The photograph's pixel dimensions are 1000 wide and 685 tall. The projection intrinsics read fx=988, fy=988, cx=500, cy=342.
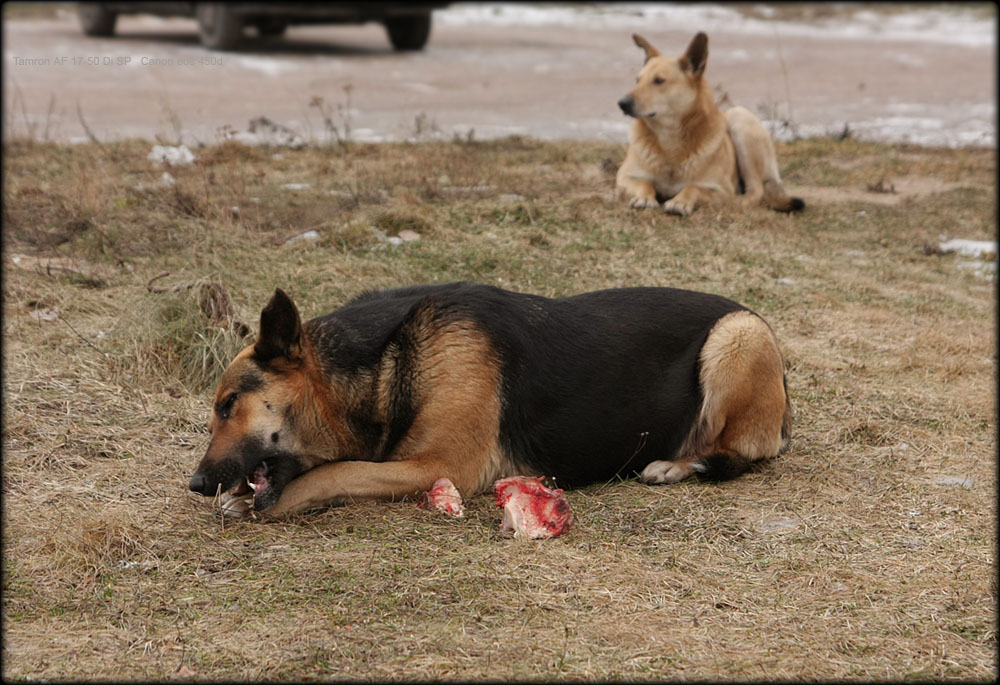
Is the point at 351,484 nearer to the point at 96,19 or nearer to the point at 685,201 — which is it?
the point at 685,201

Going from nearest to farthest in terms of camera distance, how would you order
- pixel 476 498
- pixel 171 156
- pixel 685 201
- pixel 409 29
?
pixel 476 498 → pixel 685 201 → pixel 171 156 → pixel 409 29

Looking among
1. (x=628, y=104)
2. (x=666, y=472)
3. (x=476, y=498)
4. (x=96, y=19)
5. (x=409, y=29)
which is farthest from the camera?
(x=409, y=29)

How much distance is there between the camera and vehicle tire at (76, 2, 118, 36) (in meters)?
18.7

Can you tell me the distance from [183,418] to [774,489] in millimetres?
2919

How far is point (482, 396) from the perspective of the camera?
4.13m

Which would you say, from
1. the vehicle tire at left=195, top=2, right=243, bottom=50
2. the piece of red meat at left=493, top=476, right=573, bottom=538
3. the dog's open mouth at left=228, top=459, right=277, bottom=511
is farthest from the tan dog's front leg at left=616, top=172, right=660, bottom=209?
the vehicle tire at left=195, top=2, right=243, bottom=50

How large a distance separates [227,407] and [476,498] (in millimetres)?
1122

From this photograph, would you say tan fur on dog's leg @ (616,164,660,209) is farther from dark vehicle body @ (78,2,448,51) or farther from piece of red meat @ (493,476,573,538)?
dark vehicle body @ (78,2,448,51)

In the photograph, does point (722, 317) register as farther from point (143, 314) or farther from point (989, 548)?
point (143, 314)

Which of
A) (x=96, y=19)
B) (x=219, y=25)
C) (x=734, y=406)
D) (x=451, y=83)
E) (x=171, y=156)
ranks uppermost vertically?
(x=219, y=25)

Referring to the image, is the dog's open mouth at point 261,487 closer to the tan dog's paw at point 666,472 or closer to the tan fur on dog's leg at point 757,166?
the tan dog's paw at point 666,472

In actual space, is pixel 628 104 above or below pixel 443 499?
above

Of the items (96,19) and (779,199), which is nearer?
(779,199)

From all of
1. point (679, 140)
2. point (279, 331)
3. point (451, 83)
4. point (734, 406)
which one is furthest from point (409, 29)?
point (279, 331)
